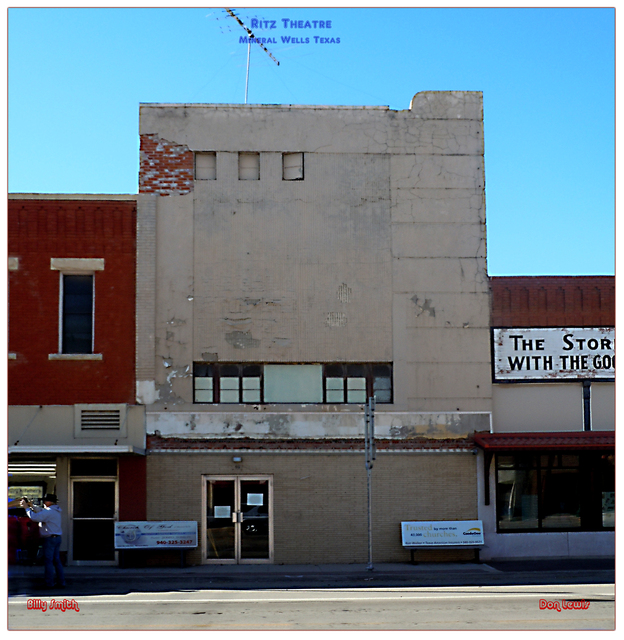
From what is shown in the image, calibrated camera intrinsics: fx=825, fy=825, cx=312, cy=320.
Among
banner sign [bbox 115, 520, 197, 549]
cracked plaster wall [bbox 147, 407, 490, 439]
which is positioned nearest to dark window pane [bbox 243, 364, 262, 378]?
cracked plaster wall [bbox 147, 407, 490, 439]

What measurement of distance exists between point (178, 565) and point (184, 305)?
574 centimetres

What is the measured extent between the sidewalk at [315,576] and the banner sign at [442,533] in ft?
1.56

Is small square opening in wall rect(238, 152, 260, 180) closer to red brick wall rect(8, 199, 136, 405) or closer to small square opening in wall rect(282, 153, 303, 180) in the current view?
small square opening in wall rect(282, 153, 303, 180)

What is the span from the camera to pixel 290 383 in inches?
741

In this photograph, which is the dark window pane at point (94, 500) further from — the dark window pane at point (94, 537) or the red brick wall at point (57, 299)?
the red brick wall at point (57, 299)

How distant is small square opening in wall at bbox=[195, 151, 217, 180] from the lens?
1916 cm

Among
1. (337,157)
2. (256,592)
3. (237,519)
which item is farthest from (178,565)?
(337,157)

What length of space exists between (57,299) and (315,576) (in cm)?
831

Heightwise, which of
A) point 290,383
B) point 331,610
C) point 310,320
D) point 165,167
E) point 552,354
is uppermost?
point 165,167

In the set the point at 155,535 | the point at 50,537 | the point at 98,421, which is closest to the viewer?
the point at 50,537

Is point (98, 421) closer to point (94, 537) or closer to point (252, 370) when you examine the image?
point (94, 537)

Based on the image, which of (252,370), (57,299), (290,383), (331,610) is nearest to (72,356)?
(57,299)

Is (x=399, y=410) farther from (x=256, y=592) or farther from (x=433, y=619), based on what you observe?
(x=433, y=619)

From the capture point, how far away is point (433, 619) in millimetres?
11859
